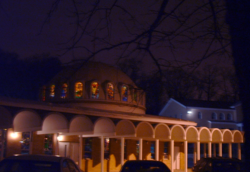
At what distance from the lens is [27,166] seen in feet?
27.7

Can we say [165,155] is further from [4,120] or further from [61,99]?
[4,120]

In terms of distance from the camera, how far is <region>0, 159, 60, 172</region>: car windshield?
8.37 metres

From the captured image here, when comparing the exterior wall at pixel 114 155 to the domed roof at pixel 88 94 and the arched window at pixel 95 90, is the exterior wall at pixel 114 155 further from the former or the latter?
the arched window at pixel 95 90

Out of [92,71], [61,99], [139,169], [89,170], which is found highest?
[92,71]

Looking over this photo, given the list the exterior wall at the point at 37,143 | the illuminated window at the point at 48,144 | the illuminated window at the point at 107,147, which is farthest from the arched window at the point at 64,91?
the exterior wall at the point at 37,143

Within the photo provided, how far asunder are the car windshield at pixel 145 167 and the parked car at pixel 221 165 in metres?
6.35

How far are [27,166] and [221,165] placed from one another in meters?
11.0

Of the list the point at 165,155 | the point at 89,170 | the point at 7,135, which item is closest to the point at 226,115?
the point at 165,155

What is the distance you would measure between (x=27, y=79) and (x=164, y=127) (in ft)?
68.0

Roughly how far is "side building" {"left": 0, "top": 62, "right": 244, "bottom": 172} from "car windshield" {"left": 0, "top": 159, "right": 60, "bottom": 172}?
7718 millimetres

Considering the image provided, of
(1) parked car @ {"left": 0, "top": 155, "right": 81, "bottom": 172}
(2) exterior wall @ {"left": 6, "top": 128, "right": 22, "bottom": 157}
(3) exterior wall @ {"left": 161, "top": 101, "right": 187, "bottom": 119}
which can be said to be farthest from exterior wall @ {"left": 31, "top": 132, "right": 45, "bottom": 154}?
(3) exterior wall @ {"left": 161, "top": 101, "right": 187, "bottom": 119}

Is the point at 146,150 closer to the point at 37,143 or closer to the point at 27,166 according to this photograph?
the point at 37,143

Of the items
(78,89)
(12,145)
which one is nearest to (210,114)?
(78,89)

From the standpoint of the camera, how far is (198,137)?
28.4 m
